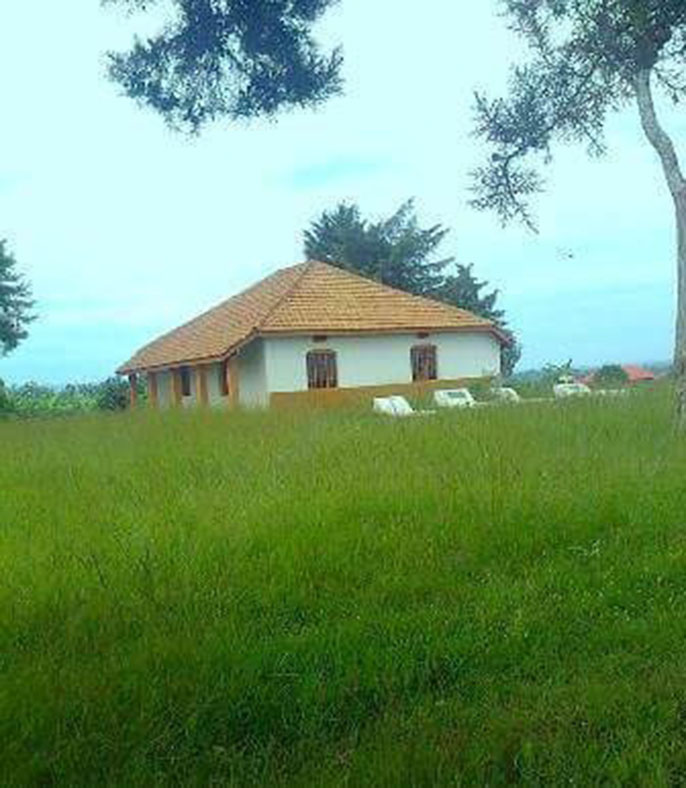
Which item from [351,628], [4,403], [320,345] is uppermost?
[320,345]

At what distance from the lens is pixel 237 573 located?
20.7 feet

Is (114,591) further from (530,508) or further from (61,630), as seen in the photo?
(530,508)

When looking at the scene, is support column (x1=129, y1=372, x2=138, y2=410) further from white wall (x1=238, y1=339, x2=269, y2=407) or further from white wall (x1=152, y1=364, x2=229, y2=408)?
white wall (x1=238, y1=339, x2=269, y2=407)

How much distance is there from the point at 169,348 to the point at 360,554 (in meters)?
32.2

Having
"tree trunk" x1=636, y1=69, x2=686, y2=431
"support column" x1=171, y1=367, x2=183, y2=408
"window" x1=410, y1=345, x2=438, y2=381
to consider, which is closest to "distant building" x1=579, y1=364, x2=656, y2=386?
"window" x1=410, y1=345, x2=438, y2=381

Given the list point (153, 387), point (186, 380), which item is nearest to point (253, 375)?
point (186, 380)

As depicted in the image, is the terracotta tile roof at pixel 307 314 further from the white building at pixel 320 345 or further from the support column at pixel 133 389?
the support column at pixel 133 389

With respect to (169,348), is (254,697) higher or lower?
lower

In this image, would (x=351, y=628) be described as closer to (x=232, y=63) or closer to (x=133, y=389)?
(x=232, y=63)

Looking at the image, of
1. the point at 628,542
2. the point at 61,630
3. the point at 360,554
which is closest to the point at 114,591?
the point at 61,630

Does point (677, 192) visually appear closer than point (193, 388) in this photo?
Yes

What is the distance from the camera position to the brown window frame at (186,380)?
37253mm

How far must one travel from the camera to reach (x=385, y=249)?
162ft

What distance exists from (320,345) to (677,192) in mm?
18250
